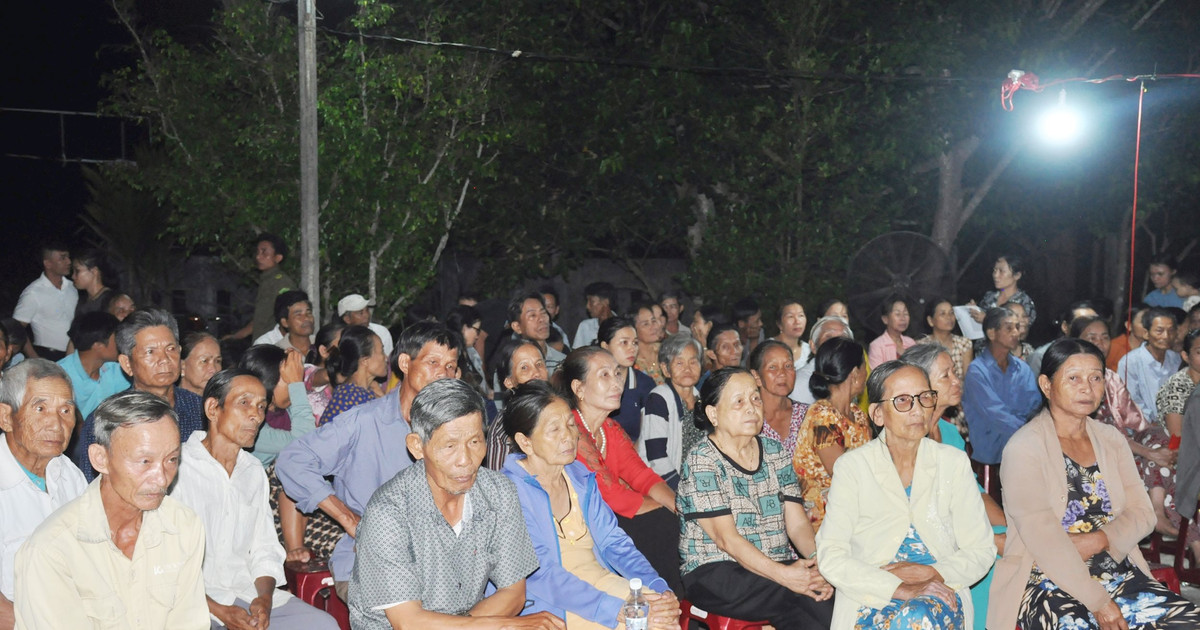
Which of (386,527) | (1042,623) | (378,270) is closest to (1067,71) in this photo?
(378,270)

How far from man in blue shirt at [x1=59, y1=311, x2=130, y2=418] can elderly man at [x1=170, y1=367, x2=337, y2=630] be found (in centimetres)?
160

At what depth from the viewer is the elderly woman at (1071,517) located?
13.1ft

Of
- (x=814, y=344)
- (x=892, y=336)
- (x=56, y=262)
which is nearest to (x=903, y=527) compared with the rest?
(x=814, y=344)

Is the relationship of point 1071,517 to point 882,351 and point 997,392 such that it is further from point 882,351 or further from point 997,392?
point 882,351

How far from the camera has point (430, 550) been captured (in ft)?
10.5

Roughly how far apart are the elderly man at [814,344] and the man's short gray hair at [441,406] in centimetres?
350

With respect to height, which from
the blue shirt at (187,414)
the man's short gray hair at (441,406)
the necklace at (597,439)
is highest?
the blue shirt at (187,414)

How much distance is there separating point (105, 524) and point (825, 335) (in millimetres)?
4996

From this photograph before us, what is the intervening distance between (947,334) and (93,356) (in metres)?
5.74

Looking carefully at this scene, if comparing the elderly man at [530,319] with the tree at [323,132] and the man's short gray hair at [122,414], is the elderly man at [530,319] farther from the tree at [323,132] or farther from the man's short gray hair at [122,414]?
the man's short gray hair at [122,414]

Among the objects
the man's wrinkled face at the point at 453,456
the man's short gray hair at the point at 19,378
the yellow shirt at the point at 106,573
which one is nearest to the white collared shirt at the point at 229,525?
the man's short gray hair at the point at 19,378

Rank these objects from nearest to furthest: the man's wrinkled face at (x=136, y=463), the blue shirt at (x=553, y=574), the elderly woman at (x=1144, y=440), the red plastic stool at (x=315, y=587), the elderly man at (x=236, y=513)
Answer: the man's wrinkled face at (x=136, y=463) < the blue shirt at (x=553, y=574) < the elderly man at (x=236, y=513) < the red plastic stool at (x=315, y=587) < the elderly woman at (x=1144, y=440)

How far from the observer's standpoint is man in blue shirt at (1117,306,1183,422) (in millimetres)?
7230

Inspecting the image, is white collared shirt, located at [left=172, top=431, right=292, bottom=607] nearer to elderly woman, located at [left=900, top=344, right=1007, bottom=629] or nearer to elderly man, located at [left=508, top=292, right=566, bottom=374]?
elderly woman, located at [left=900, top=344, right=1007, bottom=629]
